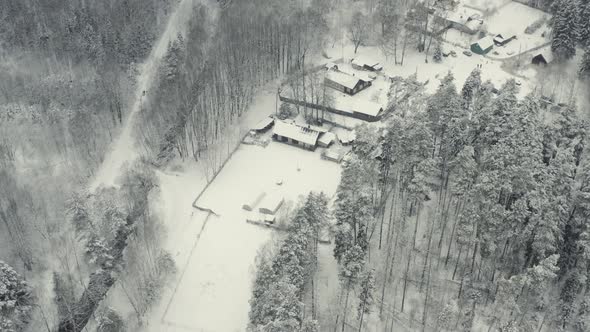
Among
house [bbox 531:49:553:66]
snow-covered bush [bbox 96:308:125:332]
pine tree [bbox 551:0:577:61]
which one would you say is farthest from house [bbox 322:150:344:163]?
pine tree [bbox 551:0:577:61]

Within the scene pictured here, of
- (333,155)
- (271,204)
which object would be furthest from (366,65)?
(271,204)

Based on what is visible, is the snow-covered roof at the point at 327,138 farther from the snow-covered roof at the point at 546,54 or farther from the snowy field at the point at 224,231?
the snow-covered roof at the point at 546,54

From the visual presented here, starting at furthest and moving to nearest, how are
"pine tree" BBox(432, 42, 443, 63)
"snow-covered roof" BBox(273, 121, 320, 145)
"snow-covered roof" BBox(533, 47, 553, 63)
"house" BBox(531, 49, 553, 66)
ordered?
"pine tree" BBox(432, 42, 443, 63)
"snow-covered roof" BBox(533, 47, 553, 63)
"house" BBox(531, 49, 553, 66)
"snow-covered roof" BBox(273, 121, 320, 145)

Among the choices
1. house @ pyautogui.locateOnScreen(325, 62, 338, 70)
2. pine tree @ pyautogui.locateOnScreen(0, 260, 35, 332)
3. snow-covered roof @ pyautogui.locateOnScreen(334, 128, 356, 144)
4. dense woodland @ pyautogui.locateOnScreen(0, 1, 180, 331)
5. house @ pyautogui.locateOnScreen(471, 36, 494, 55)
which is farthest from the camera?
house @ pyautogui.locateOnScreen(471, 36, 494, 55)

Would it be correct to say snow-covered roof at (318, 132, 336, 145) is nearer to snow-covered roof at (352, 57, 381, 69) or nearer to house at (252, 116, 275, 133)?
house at (252, 116, 275, 133)

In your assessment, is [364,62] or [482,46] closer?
[364,62]

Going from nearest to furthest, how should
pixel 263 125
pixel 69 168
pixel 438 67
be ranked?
pixel 69 168 < pixel 263 125 < pixel 438 67

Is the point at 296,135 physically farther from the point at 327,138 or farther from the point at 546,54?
the point at 546,54

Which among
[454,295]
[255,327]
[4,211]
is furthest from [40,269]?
[454,295]
